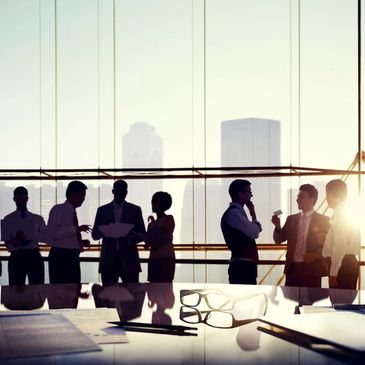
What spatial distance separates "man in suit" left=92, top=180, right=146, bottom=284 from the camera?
3.50m

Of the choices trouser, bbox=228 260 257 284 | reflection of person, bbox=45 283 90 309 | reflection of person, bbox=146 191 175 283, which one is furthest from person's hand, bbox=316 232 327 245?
reflection of person, bbox=45 283 90 309

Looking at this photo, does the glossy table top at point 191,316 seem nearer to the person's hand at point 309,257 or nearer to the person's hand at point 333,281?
the person's hand at point 333,281

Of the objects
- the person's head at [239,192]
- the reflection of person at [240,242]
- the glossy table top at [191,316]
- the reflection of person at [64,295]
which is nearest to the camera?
the glossy table top at [191,316]

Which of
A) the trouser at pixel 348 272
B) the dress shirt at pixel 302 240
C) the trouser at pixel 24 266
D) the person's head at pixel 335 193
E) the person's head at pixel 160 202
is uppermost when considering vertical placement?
the person's head at pixel 335 193

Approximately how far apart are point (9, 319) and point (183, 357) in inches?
16.1

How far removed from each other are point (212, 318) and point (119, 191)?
92.1 inches

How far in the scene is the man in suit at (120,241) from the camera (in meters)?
3.50

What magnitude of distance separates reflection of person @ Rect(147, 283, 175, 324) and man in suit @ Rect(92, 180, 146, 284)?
167 cm

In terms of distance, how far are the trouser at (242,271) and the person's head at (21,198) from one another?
4.12 feet

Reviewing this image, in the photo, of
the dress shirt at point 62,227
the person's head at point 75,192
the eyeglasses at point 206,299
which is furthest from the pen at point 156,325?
the person's head at point 75,192

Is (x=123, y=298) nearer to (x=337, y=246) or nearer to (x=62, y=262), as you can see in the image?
(x=337, y=246)

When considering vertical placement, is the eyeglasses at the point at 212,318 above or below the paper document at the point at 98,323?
below

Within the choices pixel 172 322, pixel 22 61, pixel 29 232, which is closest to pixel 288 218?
pixel 29 232

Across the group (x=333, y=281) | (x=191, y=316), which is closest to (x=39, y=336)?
(x=191, y=316)
